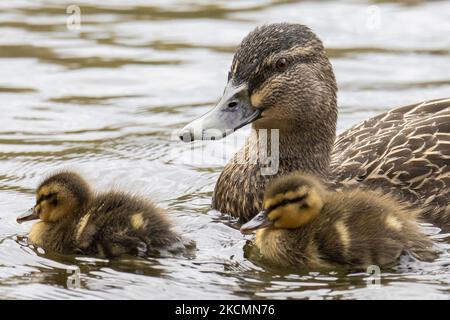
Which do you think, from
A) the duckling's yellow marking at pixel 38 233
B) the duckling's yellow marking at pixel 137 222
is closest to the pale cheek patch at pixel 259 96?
the duckling's yellow marking at pixel 137 222

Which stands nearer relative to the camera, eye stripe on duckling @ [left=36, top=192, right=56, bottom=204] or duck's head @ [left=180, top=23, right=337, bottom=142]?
eye stripe on duckling @ [left=36, top=192, right=56, bottom=204]

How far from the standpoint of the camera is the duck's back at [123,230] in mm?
6102

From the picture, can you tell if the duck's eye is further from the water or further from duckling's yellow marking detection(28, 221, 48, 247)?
duckling's yellow marking detection(28, 221, 48, 247)

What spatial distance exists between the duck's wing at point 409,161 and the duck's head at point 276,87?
0.90ft

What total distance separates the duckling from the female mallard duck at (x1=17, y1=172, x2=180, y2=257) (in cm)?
48

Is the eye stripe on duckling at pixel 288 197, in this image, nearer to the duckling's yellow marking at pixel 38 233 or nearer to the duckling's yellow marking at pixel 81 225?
the duckling's yellow marking at pixel 81 225

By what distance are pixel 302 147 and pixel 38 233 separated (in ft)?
5.32

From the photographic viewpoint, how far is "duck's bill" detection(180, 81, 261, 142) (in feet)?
21.6

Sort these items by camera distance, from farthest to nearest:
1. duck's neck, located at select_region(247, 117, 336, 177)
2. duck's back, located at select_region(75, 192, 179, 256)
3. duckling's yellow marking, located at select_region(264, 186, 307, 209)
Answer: duck's neck, located at select_region(247, 117, 336, 177)
duck's back, located at select_region(75, 192, 179, 256)
duckling's yellow marking, located at select_region(264, 186, 307, 209)

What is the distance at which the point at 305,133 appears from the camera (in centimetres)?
703

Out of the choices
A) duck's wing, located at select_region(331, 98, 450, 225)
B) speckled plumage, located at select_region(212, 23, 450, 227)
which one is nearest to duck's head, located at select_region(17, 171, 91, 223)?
speckled plumage, located at select_region(212, 23, 450, 227)
